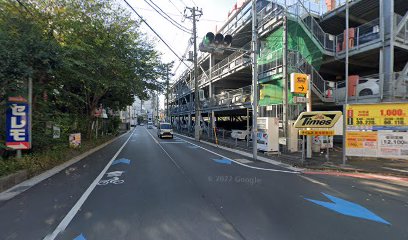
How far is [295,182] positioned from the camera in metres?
7.45

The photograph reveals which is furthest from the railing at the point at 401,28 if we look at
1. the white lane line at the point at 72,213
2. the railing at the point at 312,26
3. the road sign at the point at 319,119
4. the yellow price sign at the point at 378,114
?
the white lane line at the point at 72,213

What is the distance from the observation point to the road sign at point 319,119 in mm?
10281

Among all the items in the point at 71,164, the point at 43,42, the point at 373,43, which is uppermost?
the point at 373,43

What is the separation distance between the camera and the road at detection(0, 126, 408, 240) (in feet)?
13.1

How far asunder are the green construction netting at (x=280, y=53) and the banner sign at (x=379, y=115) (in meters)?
4.43

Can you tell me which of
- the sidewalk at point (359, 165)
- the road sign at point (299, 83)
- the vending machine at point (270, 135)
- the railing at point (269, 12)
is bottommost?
the sidewalk at point (359, 165)

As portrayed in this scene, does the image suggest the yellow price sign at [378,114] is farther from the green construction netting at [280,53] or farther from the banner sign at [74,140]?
the banner sign at [74,140]

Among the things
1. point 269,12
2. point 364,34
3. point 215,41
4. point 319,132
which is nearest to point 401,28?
point 364,34

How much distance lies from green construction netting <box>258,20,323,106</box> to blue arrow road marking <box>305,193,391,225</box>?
32.5ft

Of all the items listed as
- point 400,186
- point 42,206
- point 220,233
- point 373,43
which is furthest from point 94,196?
point 373,43

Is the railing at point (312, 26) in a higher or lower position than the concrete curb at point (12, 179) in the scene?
higher

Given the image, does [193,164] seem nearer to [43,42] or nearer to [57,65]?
[57,65]

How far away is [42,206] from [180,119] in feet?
145

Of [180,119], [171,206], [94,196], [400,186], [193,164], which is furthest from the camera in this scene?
[180,119]
